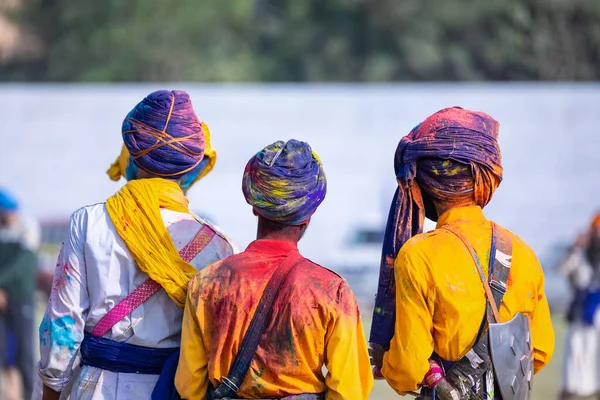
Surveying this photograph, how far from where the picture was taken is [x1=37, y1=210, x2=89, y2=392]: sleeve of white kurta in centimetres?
320

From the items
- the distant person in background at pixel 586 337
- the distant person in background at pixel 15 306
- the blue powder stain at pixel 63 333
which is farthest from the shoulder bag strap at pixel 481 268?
the distant person in background at pixel 15 306

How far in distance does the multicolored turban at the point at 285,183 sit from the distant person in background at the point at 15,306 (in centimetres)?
534

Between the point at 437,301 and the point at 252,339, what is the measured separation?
62 cm

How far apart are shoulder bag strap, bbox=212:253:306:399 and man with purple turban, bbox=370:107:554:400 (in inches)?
16.9

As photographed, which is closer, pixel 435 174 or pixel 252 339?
pixel 252 339

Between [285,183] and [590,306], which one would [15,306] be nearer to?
[590,306]

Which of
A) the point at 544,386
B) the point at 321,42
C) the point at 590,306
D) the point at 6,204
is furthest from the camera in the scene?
the point at 321,42

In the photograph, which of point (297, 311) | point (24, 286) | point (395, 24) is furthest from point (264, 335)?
point (395, 24)

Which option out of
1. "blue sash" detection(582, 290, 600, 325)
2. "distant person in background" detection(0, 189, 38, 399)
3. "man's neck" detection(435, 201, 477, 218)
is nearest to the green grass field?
"blue sash" detection(582, 290, 600, 325)

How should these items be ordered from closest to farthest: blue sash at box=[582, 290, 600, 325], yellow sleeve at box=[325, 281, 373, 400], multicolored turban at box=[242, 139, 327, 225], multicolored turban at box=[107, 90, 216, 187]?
1. yellow sleeve at box=[325, 281, 373, 400]
2. multicolored turban at box=[242, 139, 327, 225]
3. multicolored turban at box=[107, 90, 216, 187]
4. blue sash at box=[582, 290, 600, 325]

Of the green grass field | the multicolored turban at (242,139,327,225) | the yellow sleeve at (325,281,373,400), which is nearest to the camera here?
the yellow sleeve at (325,281,373,400)

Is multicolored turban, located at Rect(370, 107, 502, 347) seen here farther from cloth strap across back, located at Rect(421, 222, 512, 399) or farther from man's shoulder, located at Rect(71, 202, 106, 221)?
man's shoulder, located at Rect(71, 202, 106, 221)

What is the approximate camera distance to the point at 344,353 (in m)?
2.90

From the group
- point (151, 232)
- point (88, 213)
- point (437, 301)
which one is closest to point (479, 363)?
point (437, 301)
